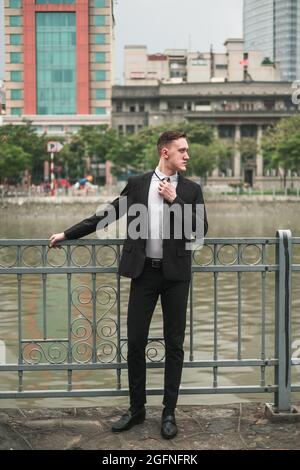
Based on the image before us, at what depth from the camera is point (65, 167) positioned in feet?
261

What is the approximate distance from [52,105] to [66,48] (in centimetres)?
2058

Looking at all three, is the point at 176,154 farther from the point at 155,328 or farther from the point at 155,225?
the point at 155,328

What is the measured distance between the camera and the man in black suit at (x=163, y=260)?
4738 mm

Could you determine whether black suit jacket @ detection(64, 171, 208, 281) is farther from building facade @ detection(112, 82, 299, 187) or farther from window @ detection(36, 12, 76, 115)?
building facade @ detection(112, 82, 299, 187)

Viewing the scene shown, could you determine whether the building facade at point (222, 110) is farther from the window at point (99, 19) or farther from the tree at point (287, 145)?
the window at point (99, 19)

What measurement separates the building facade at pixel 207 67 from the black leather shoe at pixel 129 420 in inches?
4201

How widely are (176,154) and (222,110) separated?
90.5 m

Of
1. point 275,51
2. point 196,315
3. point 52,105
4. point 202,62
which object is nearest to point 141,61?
point 202,62

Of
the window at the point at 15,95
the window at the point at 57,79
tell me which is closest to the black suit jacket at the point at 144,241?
the window at the point at 57,79

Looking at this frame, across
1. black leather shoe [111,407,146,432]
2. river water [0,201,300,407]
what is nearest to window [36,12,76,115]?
river water [0,201,300,407]

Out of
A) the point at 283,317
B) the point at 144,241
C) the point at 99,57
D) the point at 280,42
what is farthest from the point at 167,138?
the point at 280,42

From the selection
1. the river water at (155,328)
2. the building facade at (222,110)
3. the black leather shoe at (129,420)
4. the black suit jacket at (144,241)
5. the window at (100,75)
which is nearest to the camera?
the black suit jacket at (144,241)

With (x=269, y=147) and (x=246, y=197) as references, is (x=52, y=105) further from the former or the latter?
(x=246, y=197)

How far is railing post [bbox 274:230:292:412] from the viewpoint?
16.6 ft
